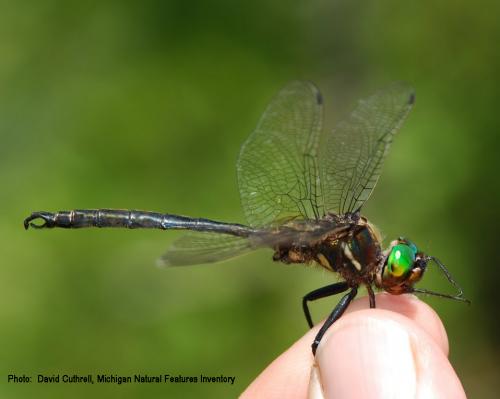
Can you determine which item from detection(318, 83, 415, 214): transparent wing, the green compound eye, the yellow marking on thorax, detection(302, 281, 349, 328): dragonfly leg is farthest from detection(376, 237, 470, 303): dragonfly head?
detection(318, 83, 415, 214): transparent wing

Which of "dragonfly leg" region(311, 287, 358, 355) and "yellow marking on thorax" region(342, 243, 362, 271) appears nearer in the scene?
"dragonfly leg" region(311, 287, 358, 355)

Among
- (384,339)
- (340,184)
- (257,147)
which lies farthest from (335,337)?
(257,147)

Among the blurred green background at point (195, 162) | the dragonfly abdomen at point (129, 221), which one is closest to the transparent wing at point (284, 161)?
the dragonfly abdomen at point (129, 221)

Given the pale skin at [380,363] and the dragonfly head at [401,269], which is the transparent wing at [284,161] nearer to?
the dragonfly head at [401,269]

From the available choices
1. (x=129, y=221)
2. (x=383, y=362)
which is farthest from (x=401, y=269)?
(x=129, y=221)

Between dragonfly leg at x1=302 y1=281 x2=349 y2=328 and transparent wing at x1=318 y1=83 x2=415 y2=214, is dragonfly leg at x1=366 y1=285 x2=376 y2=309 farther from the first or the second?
transparent wing at x1=318 y1=83 x2=415 y2=214

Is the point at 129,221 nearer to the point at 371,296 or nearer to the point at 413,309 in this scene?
the point at 371,296
